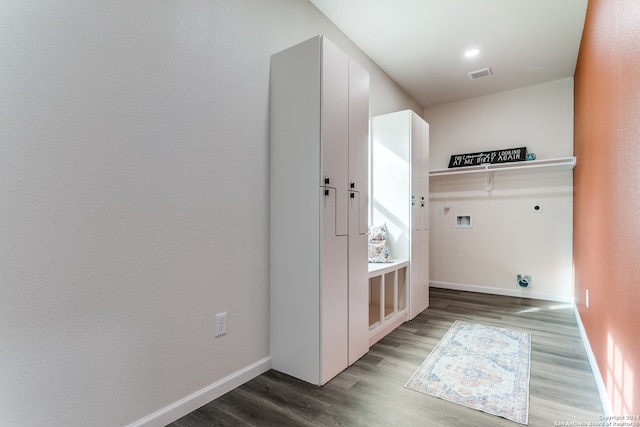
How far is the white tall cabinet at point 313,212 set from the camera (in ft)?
6.53

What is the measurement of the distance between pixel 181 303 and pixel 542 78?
4.91m

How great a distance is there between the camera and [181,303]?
1.67 meters

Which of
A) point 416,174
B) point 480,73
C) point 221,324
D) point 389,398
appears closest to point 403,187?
point 416,174

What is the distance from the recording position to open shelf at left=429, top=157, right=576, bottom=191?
3811 mm

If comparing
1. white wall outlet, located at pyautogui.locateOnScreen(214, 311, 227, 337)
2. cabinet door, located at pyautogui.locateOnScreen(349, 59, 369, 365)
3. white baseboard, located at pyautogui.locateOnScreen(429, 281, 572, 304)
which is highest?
cabinet door, located at pyautogui.locateOnScreen(349, 59, 369, 365)

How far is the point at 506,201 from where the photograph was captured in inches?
173

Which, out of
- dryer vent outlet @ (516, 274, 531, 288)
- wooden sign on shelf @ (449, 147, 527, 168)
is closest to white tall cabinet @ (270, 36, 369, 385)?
wooden sign on shelf @ (449, 147, 527, 168)

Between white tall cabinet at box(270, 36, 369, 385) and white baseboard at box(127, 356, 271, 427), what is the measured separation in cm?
16

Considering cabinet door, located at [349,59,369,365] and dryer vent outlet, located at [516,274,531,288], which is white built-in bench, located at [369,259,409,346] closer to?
cabinet door, located at [349,59,369,365]

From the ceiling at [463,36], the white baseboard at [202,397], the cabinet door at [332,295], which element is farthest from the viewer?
the ceiling at [463,36]

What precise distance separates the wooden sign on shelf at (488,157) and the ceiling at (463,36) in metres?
0.91

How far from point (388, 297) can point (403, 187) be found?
1.19 m

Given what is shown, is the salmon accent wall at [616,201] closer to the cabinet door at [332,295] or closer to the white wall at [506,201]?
the cabinet door at [332,295]

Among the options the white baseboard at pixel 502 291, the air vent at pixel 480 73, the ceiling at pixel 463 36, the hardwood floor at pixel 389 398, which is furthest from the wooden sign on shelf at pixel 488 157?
the hardwood floor at pixel 389 398
